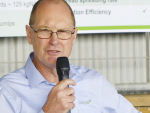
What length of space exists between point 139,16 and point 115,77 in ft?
2.24

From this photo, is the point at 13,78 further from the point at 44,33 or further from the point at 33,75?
the point at 44,33

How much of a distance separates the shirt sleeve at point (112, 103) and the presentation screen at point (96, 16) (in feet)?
4.34

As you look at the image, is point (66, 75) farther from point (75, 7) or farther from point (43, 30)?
point (75, 7)

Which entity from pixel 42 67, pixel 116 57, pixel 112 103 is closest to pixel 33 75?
pixel 42 67

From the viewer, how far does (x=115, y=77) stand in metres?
2.68


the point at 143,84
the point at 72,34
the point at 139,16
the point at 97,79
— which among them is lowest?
the point at 143,84

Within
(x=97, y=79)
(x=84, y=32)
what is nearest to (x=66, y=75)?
(x=97, y=79)

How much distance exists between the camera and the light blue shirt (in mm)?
972

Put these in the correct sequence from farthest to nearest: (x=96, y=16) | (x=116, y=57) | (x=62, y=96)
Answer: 1. (x=116, y=57)
2. (x=96, y=16)
3. (x=62, y=96)

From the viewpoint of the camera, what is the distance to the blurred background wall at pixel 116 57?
2643mm

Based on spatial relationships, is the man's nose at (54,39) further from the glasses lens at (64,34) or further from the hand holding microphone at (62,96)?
the hand holding microphone at (62,96)

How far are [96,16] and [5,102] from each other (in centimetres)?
171

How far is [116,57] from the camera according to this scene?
2.68 metres

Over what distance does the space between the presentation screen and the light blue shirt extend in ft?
4.23
